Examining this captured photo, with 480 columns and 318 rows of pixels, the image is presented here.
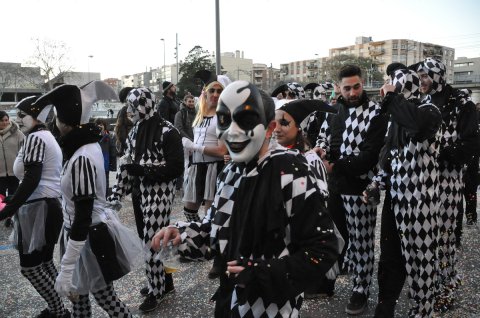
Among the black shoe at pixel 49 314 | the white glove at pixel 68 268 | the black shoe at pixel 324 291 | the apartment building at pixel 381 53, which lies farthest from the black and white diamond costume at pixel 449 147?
the apartment building at pixel 381 53

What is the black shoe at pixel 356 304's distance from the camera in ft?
12.1

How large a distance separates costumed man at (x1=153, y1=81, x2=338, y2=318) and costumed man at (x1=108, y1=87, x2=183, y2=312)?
6.71ft

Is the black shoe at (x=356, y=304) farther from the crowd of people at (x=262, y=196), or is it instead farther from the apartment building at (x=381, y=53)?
the apartment building at (x=381, y=53)

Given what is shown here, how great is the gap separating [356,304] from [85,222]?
8.32 ft

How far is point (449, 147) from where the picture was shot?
145 inches

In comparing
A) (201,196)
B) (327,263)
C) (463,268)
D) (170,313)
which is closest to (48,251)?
(170,313)

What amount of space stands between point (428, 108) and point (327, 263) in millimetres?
1980

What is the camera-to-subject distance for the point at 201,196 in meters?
5.16

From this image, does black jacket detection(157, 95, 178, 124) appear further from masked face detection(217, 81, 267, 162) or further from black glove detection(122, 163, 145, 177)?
masked face detection(217, 81, 267, 162)

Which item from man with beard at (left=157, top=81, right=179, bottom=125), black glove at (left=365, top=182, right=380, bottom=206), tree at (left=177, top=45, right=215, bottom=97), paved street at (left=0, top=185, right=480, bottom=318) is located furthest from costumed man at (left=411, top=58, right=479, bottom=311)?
tree at (left=177, top=45, right=215, bottom=97)

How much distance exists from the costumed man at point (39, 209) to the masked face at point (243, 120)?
2248 mm

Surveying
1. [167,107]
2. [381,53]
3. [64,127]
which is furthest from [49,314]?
[381,53]

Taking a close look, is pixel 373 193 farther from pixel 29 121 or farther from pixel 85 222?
pixel 29 121

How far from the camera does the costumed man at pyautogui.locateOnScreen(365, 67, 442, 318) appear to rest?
3086 millimetres
